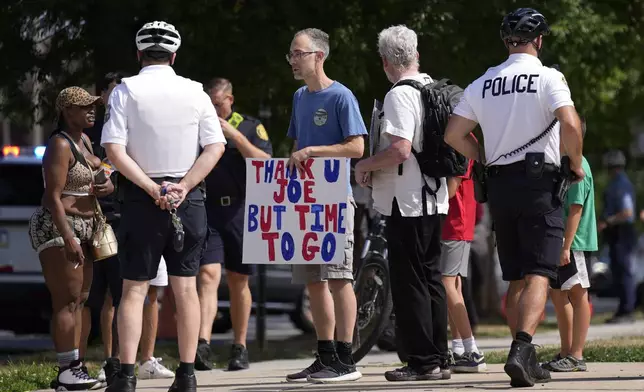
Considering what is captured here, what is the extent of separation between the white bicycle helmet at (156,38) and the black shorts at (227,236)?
9.82ft

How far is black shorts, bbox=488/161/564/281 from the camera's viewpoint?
810 centimetres

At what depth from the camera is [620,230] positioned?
17.7m

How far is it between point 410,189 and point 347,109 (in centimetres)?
66

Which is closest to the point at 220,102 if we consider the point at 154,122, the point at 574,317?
the point at 154,122

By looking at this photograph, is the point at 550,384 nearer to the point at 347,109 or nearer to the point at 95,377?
the point at 347,109

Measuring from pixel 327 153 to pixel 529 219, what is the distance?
1372 millimetres

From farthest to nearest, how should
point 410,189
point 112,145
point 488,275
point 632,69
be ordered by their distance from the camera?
point 488,275 → point 632,69 → point 410,189 → point 112,145

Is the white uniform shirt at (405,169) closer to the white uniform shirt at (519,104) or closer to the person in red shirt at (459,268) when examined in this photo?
the white uniform shirt at (519,104)

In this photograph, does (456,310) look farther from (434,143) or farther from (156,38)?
(156,38)

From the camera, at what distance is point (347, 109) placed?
349 inches

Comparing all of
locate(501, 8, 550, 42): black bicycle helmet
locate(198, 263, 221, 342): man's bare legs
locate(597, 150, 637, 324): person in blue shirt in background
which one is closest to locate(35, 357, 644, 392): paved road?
locate(198, 263, 221, 342): man's bare legs

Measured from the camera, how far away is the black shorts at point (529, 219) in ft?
26.6

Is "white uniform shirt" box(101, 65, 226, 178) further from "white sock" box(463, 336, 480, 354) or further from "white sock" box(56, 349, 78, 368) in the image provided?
"white sock" box(463, 336, 480, 354)

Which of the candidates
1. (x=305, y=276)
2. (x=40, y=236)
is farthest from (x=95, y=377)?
(x=305, y=276)
